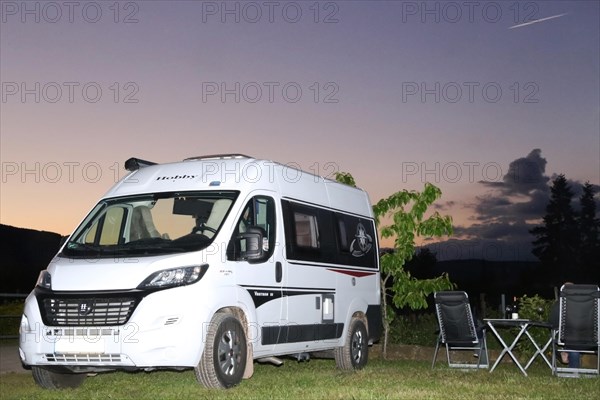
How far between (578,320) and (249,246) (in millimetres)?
5464

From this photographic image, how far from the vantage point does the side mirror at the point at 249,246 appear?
9.09m

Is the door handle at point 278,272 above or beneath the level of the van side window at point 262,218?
beneath

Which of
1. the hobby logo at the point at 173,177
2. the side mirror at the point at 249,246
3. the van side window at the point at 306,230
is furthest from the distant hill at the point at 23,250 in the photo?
the side mirror at the point at 249,246

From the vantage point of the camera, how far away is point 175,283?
8.58m

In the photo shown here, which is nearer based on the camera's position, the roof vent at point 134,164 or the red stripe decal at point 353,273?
the roof vent at point 134,164

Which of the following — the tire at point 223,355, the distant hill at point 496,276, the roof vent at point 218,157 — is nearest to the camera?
the tire at point 223,355

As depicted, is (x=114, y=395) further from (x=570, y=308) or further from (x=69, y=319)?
(x=570, y=308)

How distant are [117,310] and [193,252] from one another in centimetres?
95

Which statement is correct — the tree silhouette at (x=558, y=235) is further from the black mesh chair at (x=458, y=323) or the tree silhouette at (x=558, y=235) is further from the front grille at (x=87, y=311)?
the front grille at (x=87, y=311)

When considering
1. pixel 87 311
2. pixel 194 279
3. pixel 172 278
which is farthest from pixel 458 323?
pixel 87 311

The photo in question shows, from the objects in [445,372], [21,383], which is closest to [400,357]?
[445,372]

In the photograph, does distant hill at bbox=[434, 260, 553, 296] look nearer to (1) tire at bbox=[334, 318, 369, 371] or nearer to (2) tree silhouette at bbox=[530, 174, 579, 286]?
(2) tree silhouette at bbox=[530, 174, 579, 286]

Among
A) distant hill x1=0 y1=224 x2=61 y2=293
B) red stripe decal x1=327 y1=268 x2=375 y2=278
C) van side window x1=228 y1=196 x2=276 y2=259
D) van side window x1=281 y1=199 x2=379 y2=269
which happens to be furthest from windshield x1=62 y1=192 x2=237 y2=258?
distant hill x1=0 y1=224 x2=61 y2=293

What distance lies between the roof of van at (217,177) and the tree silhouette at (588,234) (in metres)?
84.8
